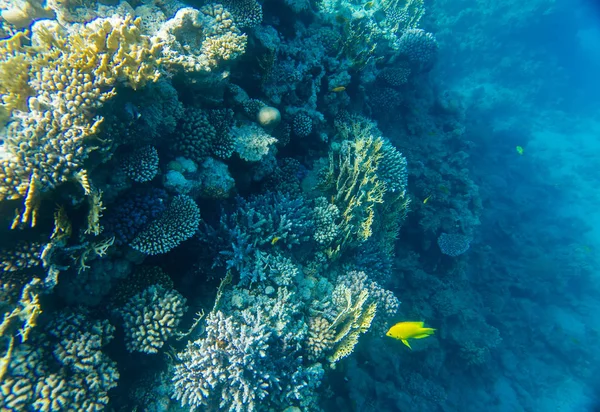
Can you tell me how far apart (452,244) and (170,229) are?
857cm

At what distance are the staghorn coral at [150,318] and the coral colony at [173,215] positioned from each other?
2 centimetres

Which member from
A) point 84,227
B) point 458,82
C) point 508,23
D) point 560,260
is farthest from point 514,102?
point 84,227

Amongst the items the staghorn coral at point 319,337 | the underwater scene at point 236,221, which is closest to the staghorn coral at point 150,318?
the underwater scene at point 236,221

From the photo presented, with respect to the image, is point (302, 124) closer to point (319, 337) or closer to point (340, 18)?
point (340, 18)

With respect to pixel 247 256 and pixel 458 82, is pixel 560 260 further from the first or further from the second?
pixel 247 256

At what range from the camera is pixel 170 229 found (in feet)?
12.4

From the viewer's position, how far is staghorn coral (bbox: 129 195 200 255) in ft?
11.7

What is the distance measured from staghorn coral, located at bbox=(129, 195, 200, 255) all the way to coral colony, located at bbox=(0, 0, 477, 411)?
27mm

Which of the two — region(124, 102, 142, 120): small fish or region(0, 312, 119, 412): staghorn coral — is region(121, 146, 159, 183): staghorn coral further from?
region(0, 312, 119, 412): staghorn coral

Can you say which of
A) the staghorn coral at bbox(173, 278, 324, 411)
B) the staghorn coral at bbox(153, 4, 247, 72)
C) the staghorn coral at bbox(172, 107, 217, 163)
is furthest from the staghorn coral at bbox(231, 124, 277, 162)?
the staghorn coral at bbox(173, 278, 324, 411)

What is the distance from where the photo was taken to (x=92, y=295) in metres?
3.33

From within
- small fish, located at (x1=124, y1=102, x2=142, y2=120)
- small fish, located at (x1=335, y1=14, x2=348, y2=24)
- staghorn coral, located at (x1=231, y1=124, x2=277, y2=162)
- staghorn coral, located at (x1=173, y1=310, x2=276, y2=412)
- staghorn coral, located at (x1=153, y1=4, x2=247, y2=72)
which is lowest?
staghorn coral, located at (x1=173, y1=310, x2=276, y2=412)

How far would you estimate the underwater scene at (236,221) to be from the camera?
9.57 feet

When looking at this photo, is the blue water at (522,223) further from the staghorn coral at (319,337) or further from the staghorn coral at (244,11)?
the staghorn coral at (244,11)
